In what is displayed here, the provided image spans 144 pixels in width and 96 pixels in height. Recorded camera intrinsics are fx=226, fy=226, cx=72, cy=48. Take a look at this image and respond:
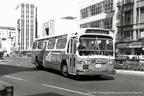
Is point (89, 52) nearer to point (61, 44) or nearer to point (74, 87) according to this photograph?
point (74, 87)

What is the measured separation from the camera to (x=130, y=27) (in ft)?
143

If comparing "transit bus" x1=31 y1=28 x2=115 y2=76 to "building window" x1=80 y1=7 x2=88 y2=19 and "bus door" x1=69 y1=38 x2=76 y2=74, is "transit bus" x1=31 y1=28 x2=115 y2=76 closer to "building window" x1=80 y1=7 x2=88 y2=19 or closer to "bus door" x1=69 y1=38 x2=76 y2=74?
"bus door" x1=69 y1=38 x2=76 y2=74

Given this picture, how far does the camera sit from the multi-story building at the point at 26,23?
488ft

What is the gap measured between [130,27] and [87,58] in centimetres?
3363

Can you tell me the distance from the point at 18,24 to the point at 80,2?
97.4 m

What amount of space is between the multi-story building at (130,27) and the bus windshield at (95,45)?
91.5 feet

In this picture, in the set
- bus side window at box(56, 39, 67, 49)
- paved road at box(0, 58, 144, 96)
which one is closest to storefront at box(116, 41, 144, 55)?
bus side window at box(56, 39, 67, 49)

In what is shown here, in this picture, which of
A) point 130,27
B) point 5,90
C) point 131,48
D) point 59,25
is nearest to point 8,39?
point 59,25

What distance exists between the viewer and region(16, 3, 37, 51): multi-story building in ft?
488

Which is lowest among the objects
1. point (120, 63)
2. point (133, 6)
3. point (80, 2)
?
point (120, 63)

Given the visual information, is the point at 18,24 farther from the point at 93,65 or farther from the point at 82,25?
the point at 93,65

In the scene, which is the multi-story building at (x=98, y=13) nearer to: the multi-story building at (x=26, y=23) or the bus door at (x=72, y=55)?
the bus door at (x=72, y=55)

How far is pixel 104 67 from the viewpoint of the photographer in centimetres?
1238

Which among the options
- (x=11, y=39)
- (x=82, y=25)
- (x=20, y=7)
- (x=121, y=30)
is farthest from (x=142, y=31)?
(x=11, y=39)
